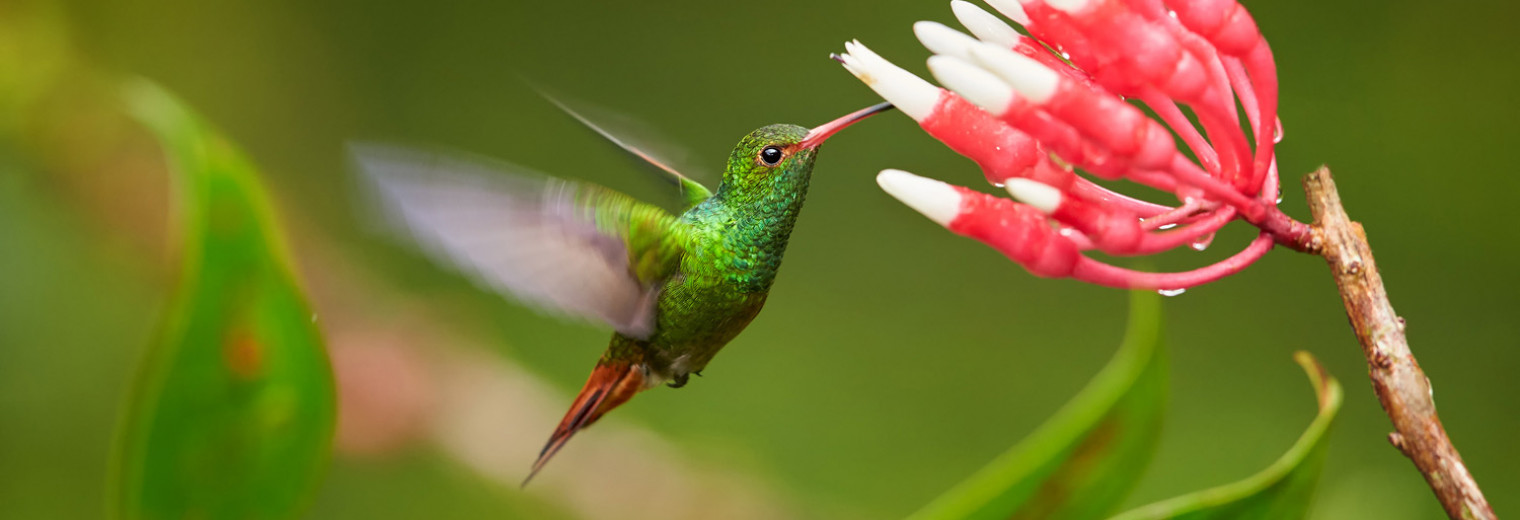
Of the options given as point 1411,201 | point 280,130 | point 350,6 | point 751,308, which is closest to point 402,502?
point 280,130

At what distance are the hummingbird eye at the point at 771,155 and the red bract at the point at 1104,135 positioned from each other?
0.17 m

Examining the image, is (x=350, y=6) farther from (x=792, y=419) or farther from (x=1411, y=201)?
(x=1411, y=201)

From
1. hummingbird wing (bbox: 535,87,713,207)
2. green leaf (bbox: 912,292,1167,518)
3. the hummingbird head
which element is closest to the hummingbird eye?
the hummingbird head

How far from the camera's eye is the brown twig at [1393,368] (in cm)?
49

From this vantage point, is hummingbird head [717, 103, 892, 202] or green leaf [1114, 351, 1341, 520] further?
hummingbird head [717, 103, 892, 202]

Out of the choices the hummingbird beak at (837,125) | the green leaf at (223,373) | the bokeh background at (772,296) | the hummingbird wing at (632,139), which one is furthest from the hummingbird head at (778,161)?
the bokeh background at (772,296)

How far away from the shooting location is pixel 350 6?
102 inches

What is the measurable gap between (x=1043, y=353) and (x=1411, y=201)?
0.73m

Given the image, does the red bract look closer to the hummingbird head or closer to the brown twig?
the brown twig

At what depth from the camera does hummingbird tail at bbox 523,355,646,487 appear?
84cm

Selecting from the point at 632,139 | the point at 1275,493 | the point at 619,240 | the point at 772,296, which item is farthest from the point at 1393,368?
the point at 772,296

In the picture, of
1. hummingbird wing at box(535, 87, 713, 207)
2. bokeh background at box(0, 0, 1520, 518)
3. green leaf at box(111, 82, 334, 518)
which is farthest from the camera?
bokeh background at box(0, 0, 1520, 518)

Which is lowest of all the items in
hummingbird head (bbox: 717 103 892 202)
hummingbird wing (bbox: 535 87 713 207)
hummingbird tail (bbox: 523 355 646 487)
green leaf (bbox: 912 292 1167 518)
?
hummingbird tail (bbox: 523 355 646 487)

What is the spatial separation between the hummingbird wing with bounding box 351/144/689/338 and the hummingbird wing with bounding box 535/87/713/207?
87mm
